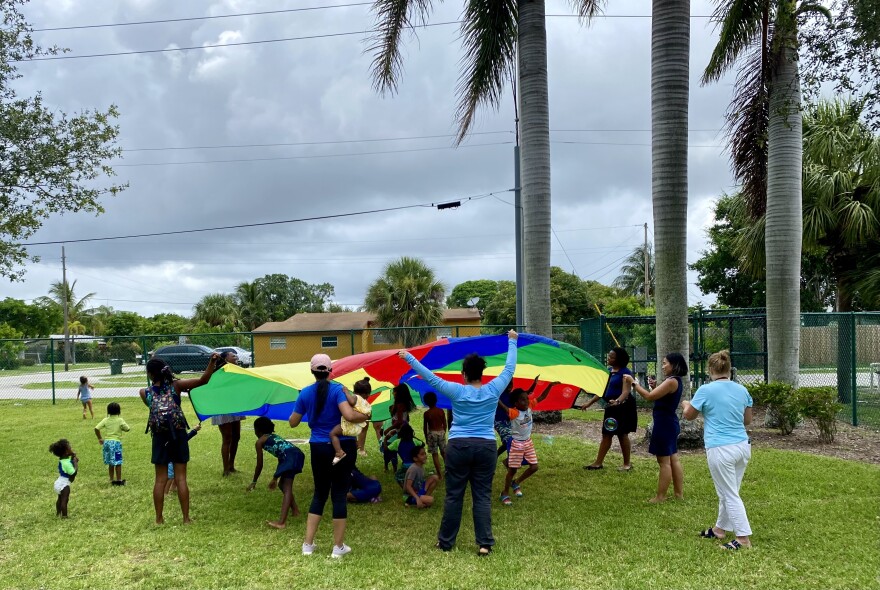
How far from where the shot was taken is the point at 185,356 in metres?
23.5

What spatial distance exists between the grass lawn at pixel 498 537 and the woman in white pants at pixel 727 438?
0.28 meters

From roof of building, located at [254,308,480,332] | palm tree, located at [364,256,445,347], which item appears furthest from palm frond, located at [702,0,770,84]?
roof of building, located at [254,308,480,332]

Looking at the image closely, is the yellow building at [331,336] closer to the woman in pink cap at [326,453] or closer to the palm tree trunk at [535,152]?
the palm tree trunk at [535,152]

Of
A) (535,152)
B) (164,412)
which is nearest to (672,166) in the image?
(535,152)

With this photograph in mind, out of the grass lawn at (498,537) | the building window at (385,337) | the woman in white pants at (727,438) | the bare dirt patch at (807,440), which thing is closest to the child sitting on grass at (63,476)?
the grass lawn at (498,537)

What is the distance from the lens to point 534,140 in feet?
37.0

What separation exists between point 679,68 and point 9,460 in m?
12.1

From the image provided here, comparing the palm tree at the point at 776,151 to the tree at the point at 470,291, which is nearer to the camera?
the palm tree at the point at 776,151

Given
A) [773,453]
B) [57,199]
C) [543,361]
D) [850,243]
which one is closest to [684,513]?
[543,361]

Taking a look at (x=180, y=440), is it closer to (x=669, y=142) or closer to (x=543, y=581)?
(x=543, y=581)

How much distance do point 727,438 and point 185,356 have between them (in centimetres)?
2153

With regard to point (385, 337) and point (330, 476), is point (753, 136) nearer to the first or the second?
point (330, 476)

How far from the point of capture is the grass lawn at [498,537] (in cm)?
500

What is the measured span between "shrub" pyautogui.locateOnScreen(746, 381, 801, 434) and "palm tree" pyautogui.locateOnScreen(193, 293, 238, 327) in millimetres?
52922
